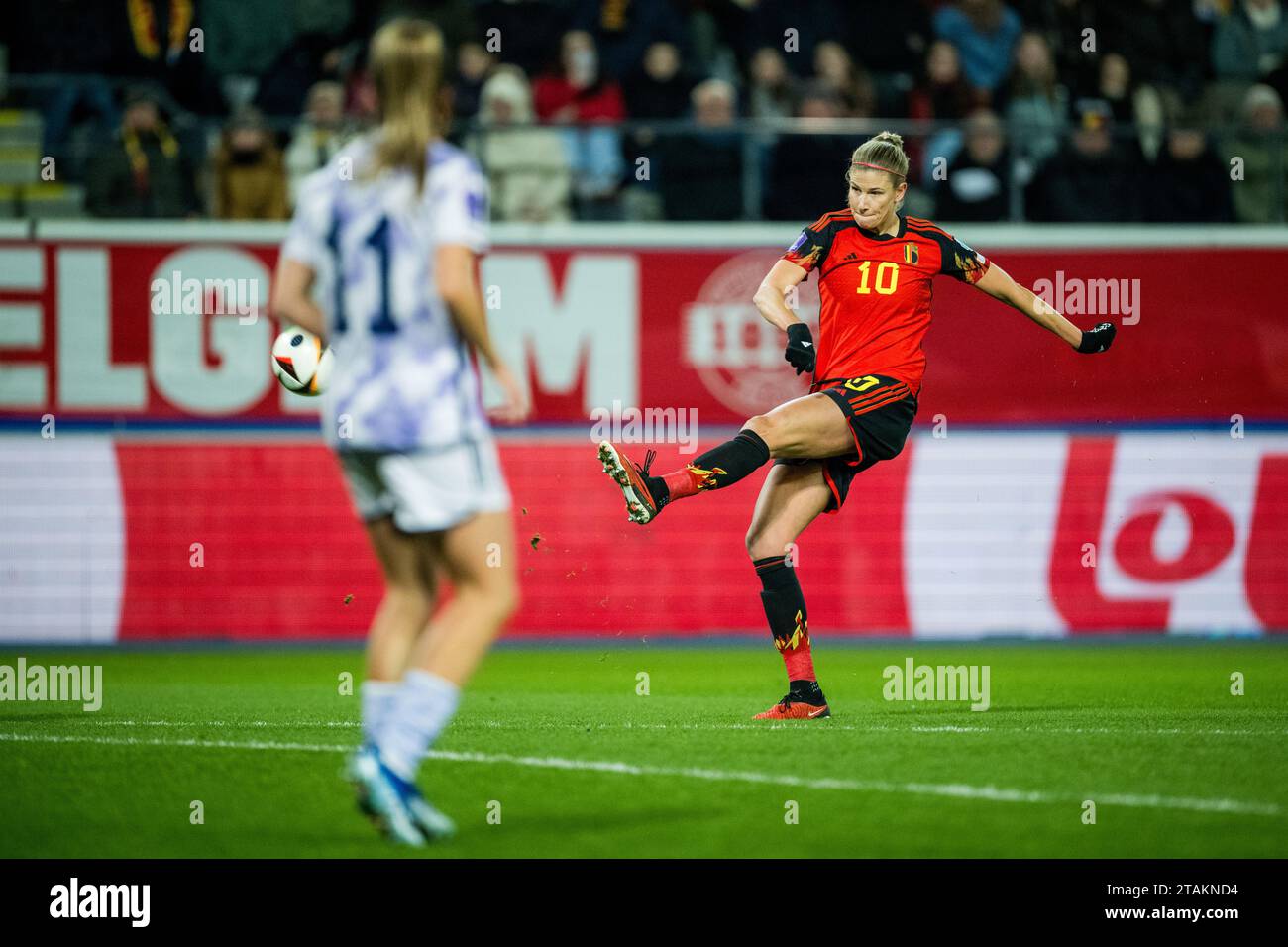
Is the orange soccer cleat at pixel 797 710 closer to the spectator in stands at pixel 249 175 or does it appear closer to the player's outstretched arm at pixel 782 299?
the player's outstretched arm at pixel 782 299

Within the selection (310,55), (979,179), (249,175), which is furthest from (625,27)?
(249,175)

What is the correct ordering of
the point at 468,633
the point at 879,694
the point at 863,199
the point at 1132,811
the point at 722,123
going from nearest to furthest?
the point at 468,633, the point at 1132,811, the point at 863,199, the point at 879,694, the point at 722,123

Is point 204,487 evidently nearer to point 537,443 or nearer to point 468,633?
point 537,443

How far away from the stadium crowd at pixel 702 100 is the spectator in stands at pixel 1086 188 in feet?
0.06

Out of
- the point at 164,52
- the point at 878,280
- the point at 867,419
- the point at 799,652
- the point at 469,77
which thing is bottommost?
the point at 799,652

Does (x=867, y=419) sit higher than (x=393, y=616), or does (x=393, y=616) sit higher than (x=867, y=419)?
(x=867, y=419)

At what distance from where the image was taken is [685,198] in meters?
14.2

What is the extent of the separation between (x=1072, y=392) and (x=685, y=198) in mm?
3394

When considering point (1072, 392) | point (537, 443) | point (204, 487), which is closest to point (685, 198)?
point (537, 443)

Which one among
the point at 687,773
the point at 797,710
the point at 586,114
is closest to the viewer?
the point at 687,773

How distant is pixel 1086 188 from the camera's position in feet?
46.9

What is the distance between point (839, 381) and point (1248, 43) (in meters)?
9.11

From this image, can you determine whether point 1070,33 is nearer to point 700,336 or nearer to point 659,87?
point 659,87

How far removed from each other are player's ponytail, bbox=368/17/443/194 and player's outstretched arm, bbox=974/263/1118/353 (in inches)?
151
